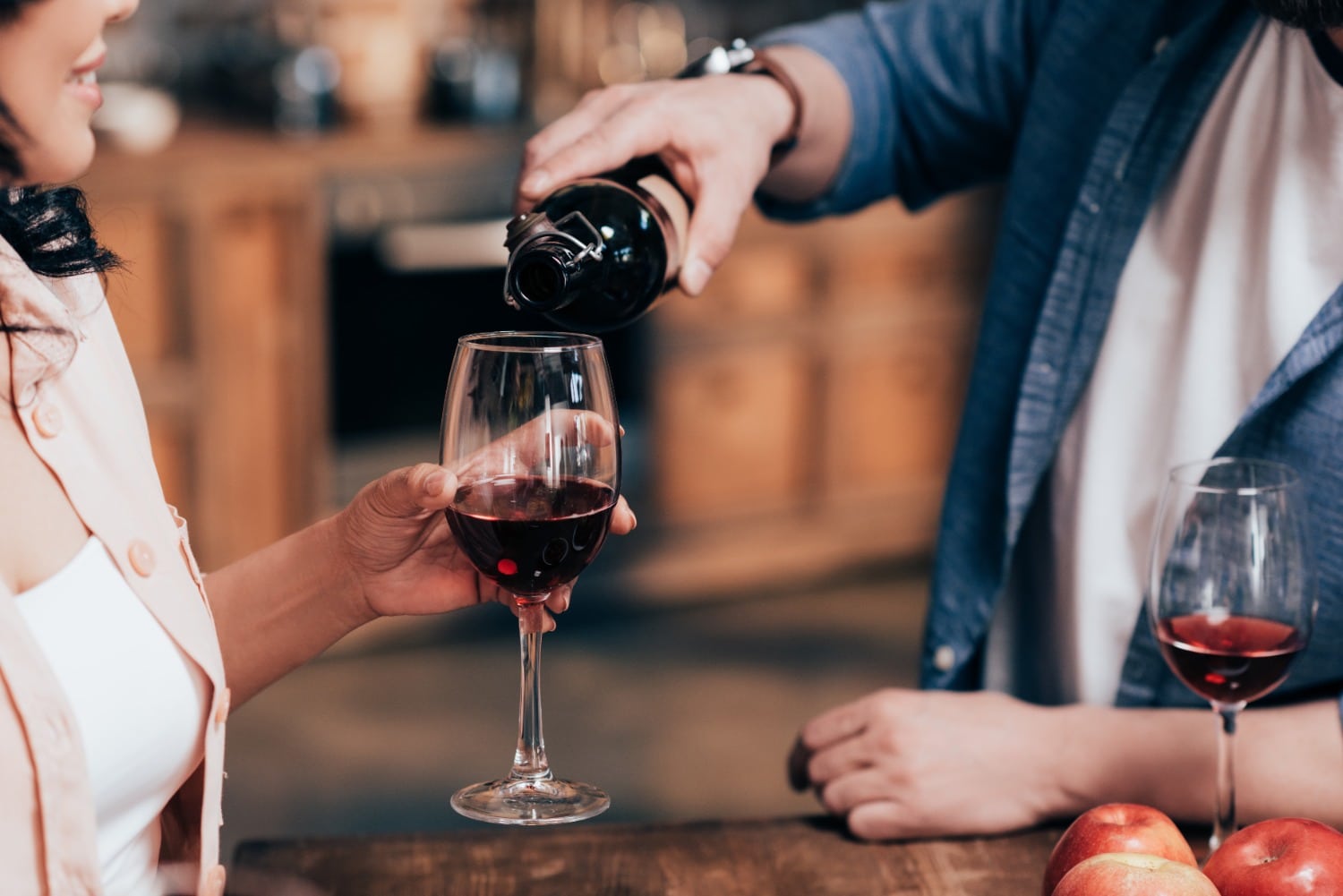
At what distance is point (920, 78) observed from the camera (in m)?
1.64

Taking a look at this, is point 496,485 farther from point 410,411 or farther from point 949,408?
point 949,408

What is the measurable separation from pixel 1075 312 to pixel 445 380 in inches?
105

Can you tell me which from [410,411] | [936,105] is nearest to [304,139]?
[410,411]

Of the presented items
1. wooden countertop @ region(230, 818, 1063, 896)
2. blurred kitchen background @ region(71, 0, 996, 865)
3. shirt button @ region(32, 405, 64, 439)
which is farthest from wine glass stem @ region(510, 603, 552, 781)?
blurred kitchen background @ region(71, 0, 996, 865)

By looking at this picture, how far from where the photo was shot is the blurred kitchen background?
135 inches

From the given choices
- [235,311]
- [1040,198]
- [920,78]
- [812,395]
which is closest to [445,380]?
[235,311]

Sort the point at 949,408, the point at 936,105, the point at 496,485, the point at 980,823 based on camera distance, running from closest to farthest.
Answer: the point at 496,485, the point at 980,823, the point at 936,105, the point at 949,408

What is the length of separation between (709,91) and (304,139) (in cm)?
245

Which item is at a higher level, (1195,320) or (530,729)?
(1195,320)

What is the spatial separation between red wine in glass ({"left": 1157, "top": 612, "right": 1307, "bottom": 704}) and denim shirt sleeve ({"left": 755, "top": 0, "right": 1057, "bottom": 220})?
0.70m

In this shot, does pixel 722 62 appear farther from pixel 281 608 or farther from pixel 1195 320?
pixel 281 608

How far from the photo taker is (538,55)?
4219 mm

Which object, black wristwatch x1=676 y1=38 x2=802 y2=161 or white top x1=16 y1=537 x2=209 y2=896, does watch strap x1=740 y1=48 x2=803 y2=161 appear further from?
white top x1=16 y1=537 x2=209 y2=896

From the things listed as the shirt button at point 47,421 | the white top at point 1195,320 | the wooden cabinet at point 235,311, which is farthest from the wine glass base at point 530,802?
the wooden cabinet at point 235,311
